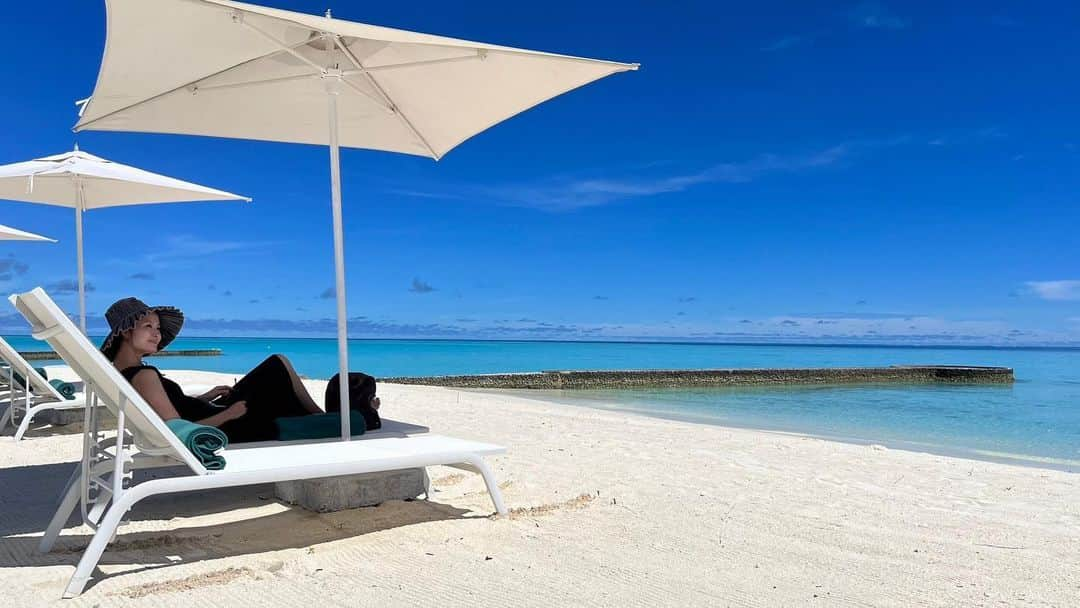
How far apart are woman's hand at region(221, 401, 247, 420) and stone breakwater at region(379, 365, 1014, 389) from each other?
1605cm

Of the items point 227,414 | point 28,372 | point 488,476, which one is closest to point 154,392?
point 227,414

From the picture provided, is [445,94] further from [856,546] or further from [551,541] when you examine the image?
[856,546]

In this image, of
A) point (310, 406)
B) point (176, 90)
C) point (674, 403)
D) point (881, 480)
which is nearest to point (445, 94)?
point (176, 90)

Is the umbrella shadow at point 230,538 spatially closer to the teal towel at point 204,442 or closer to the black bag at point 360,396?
the teal towel at point 204,442

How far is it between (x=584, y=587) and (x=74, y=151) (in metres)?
7.73

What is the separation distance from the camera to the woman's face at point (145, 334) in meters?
3.82

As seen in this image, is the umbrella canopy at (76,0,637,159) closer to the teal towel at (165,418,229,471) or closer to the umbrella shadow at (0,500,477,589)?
the teal towel at (165,418,229,471)

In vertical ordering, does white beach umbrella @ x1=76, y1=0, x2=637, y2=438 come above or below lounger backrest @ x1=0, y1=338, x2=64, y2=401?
above

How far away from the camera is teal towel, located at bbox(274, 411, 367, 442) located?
3877 mm

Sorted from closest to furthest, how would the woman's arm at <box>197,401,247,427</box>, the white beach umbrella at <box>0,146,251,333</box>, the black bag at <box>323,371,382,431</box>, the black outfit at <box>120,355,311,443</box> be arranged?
the woman's arm at <box>197,401,247,427</box> < the black outfit at <box>120,355,311,443</box> < the black bag at <box>323,371,382,431</box> < the white beach umbrella at <box>0,146,251,333</box>

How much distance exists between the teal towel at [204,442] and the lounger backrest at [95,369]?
0.23 feet

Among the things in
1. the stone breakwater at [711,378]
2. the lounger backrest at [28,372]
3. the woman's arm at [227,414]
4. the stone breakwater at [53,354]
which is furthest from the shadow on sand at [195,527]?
the stone breakwater at [53,354]

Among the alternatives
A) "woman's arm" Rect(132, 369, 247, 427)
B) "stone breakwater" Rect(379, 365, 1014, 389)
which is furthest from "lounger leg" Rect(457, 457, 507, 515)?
"stone breakwater" Rect(379, 365, 1014, 389)

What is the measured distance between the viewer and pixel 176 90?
→ 15.4 ft
